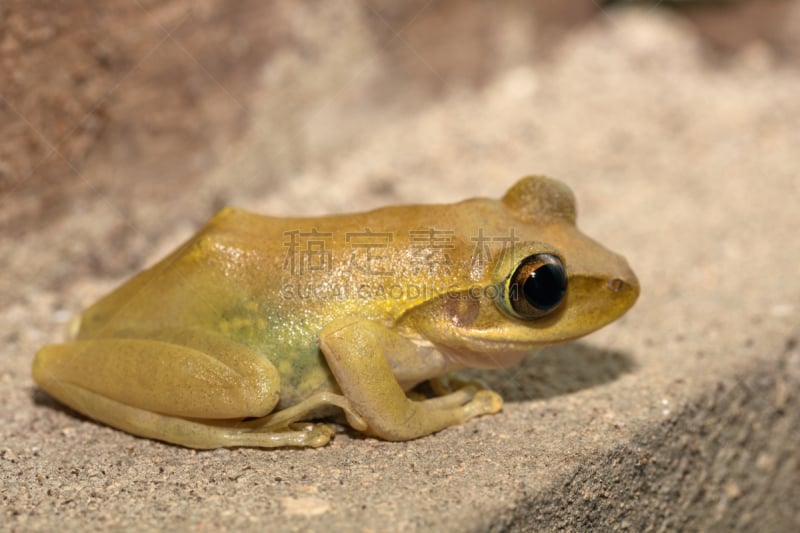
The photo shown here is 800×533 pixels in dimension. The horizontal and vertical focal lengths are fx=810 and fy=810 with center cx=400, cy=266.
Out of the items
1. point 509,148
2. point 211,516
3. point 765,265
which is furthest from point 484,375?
point 509,148

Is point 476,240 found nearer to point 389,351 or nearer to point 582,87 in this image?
point 389,351

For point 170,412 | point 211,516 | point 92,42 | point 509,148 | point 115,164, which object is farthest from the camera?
point 509,148

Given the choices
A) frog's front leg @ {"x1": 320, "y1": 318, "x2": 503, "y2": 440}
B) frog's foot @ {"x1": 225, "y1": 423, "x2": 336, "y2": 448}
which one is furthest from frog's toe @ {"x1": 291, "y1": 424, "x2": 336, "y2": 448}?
frog's front leg @ {"x1": 320, "y1": 318, "x2": 503, "y2": 440}

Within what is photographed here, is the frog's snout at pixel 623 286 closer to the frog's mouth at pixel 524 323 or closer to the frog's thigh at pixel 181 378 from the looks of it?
the frog's mouth at pixel 524 323

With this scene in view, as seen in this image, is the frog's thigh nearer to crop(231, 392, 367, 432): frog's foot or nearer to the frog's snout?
crop(231, 392, 367, 432): frog's foot

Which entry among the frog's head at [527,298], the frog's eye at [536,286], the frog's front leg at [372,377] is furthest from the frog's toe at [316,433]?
the frog's eye at [536,286]
